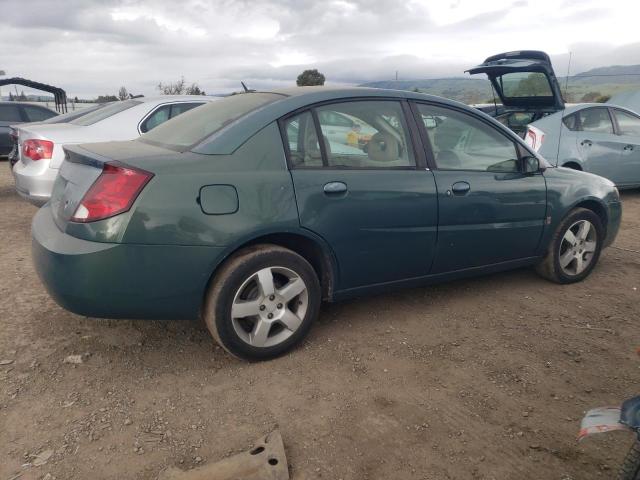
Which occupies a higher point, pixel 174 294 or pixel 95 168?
pixel 95 168

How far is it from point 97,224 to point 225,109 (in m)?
1.21

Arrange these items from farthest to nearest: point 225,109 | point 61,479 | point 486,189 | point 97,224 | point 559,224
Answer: point 559,224 < point 486,189 < point 225,109 < point 97,224 < point 61,479

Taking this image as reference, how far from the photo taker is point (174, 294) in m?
2.67

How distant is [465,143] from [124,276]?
2.46m

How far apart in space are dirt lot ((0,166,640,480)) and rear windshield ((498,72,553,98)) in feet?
14.5

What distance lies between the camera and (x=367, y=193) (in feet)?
10.2

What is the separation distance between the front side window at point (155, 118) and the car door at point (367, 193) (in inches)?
139

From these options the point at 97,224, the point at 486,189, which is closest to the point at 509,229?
the point at 486,189

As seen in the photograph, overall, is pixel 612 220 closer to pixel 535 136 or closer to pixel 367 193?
pixel 367 193

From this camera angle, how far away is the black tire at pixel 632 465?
1707 mm

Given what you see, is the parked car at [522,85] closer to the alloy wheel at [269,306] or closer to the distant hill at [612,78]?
the alloy wheel at [269,306]

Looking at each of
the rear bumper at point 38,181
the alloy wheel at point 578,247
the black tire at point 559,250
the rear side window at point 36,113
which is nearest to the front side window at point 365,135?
the black tire at point 559,250

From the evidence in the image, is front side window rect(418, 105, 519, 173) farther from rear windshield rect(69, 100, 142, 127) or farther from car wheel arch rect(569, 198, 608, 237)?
rear windshield rect(69, 100, 142, 127)

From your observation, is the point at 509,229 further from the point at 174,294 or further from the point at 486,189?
the point at 174,294
